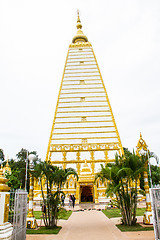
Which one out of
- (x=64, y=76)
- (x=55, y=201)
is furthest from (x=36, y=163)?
(x=64, y=76)

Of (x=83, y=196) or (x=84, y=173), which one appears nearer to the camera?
(x=84, y=173)

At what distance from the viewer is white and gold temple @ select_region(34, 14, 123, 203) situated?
21.4m

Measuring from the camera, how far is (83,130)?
2686 cm

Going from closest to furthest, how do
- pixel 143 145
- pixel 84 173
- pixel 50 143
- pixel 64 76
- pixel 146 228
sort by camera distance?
pixel 146 228, pixel 143 145, pixel 84 173, pixel 50 143, pixel 64 76

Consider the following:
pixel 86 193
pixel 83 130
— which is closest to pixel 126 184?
pixel 86 193

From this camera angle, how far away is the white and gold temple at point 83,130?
21375 millimetres

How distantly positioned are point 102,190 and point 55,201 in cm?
1280

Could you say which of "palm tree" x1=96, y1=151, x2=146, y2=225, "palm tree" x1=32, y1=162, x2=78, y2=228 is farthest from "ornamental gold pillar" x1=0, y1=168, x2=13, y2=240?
"palm tree" x1=96, y1=151, x2=146, y2=225

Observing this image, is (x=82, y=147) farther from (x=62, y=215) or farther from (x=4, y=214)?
(x=4, y=214)

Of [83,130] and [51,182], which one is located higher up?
[83,130]

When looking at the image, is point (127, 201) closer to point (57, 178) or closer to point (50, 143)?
point (57, 178)

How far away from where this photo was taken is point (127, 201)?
879 centimetres

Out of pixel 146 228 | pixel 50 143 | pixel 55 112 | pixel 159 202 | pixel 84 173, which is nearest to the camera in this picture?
pixel 159 202

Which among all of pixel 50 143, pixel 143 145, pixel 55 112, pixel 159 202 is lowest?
pixel 159 202
